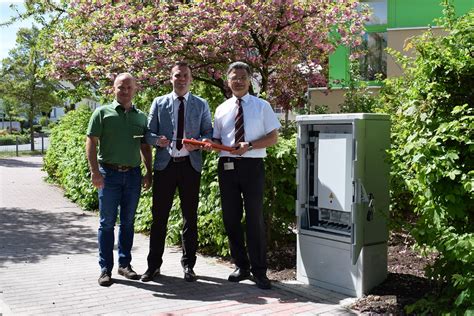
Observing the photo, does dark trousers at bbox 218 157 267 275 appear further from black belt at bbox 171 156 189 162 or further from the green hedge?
the green hedge

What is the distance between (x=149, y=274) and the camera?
217 inches

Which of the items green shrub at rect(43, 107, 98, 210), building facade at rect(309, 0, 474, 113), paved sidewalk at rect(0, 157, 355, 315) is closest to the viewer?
paved sidewalk at rect(0, 157, 355, 315)

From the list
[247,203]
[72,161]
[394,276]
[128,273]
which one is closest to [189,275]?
[128,273]

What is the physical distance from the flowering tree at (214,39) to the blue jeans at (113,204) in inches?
166

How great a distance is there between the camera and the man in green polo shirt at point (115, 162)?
532 centimetres

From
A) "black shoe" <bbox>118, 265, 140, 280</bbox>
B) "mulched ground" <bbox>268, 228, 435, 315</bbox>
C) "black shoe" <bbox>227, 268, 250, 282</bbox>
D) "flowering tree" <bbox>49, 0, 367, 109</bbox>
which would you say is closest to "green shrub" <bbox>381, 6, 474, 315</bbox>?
"mulched ground" <bbox>268, 228, 435, 315</bbox>

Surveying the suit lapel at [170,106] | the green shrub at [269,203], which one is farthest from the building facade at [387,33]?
the suit lapel at [170,106]

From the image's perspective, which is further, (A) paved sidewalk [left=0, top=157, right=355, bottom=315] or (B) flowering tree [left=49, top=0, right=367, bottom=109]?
(B) flowering tree [left=49, top=0, right=367, bottom=109]

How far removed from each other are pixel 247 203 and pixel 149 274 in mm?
1247

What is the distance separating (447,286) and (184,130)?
2.77 meters

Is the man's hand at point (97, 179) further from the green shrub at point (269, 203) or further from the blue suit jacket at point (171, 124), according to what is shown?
the green shrub at point (269, 203)

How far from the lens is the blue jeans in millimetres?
5387

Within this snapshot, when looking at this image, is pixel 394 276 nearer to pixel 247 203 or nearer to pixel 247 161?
pixel 247 203

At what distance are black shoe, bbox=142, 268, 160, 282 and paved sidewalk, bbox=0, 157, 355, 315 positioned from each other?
0.20ft
